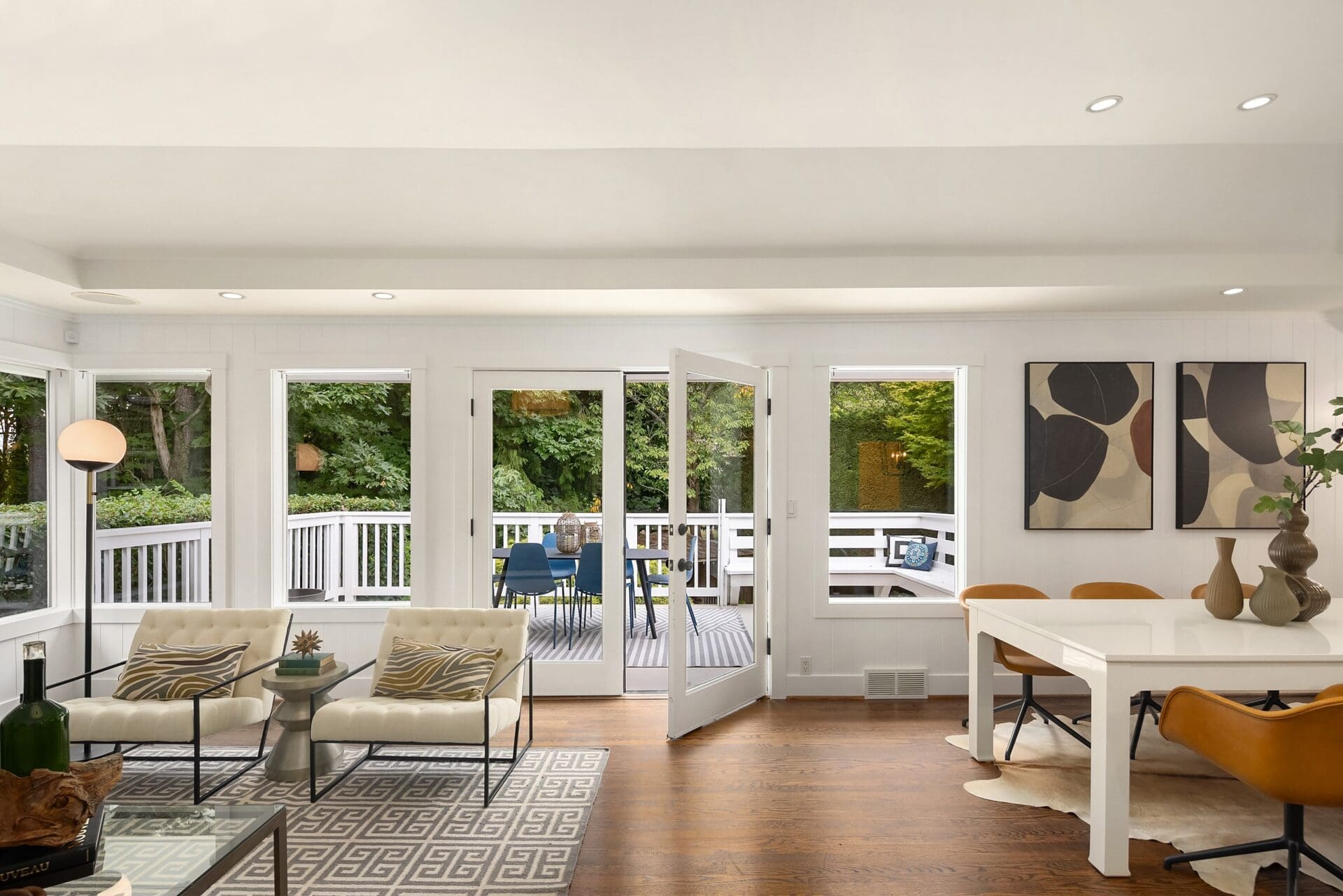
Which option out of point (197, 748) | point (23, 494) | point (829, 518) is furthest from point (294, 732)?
point (829, 518)

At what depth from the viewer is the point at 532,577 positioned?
16.3ft

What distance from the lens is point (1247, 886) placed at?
103 inches

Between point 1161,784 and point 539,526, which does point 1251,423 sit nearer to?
point 1161,784

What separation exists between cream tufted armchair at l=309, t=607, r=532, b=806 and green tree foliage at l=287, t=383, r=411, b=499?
1.27m

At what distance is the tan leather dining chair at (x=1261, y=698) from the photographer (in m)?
4.07

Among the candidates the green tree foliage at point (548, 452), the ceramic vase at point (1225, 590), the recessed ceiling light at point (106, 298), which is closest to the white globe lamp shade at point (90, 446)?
the recessed ceiling light at point (106, 298)

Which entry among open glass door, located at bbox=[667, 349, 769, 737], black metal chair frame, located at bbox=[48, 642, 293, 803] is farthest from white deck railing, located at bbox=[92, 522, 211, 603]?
open glass door, located at bbox=[667, 349, 769, 737]

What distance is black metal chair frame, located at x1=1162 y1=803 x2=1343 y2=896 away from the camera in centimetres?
250

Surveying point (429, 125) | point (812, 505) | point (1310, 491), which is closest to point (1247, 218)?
point (1310, 491)

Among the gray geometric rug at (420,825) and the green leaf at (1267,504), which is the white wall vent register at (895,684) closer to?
the gray geometric rug at (420,825)

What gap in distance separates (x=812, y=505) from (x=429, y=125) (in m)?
3.27

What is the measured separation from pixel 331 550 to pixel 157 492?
45.3 inches

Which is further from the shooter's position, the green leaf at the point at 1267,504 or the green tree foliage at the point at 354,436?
the green tree foliage at the point at 354,436

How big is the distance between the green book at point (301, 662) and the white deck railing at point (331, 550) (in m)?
1.34
